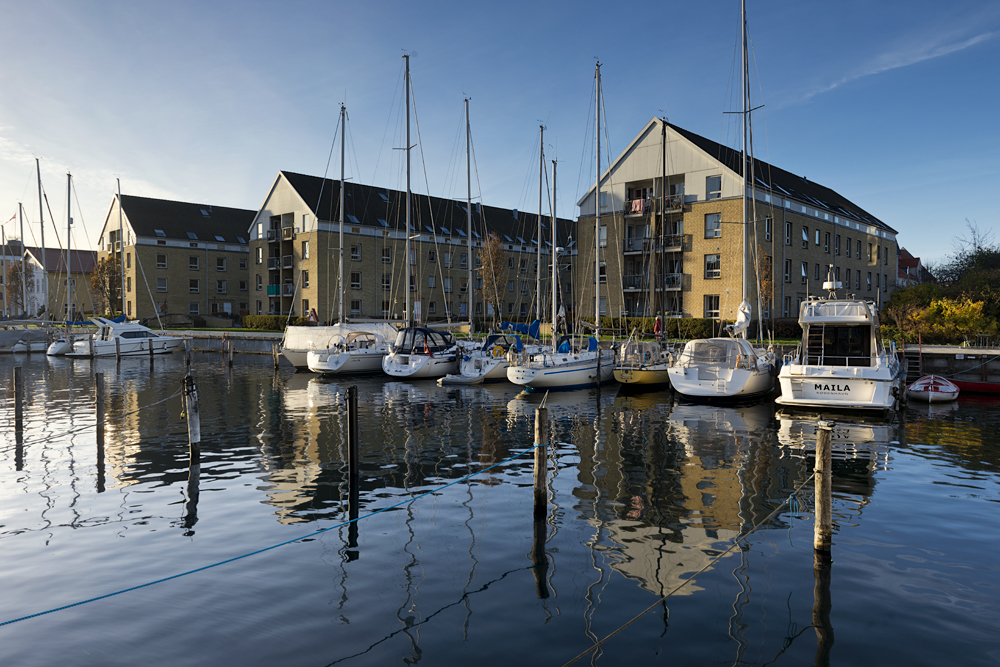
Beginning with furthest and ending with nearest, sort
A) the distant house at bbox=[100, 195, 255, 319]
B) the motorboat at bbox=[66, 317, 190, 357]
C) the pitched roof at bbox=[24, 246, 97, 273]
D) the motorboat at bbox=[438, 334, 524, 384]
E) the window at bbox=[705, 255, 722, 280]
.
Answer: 1. the pitched roof at bbox=[24, 246, 97, 273]
2. the distant house at bbox=[100, 195, 255, 319]
3. the motorboat at bbox=[66, 317, 190, 357]
4. the window at bbox=[705, 255, 722, 280]
5. the motorboat at bbox=[438, 334, 524, 384]

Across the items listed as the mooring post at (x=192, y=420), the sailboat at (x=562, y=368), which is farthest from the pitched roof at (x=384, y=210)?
the mooring post at (x=192, y=420)

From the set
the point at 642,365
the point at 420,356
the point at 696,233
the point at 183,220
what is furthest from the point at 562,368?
the point at 183,220

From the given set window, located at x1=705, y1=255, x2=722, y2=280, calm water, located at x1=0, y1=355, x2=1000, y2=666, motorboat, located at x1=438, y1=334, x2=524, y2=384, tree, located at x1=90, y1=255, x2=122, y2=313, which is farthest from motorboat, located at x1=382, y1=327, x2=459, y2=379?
tree, located at x1=90, y1=255, x2=122, y2=313

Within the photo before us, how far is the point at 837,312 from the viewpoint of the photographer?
23188 millimetres

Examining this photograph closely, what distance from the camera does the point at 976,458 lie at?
15.4 meters

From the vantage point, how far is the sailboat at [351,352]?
33.6 metres

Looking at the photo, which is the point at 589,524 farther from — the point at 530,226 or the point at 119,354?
the point at 530,226

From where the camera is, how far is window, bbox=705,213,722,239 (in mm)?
44338

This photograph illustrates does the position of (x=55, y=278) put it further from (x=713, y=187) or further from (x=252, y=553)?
(x=252, y=553)

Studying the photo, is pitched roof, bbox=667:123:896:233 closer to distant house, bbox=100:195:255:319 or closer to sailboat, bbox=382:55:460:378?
sailboat, bbox=382:55:460:378

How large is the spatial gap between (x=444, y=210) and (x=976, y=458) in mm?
58548

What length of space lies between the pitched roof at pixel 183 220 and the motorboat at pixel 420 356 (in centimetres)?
4796

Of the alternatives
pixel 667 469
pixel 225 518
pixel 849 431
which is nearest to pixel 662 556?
pixel 667 469

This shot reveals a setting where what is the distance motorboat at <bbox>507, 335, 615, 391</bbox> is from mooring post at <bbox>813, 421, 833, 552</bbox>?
18.5 m
